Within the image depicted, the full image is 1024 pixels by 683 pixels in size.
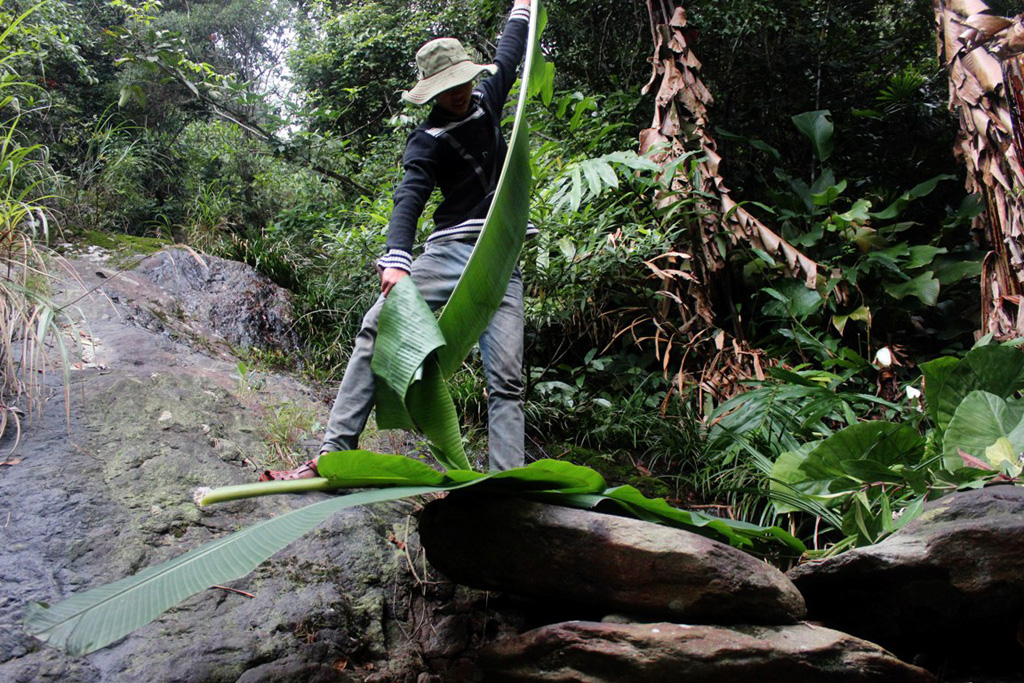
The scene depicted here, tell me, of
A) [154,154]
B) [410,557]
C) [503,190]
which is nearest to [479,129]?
[503,190]

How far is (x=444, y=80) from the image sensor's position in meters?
2.82

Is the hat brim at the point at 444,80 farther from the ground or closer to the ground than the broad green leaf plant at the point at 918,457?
farther from the ground

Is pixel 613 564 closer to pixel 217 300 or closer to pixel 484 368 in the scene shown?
pixel 484 368

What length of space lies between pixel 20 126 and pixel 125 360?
4.38 m

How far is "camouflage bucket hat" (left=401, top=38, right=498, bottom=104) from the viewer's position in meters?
2.80

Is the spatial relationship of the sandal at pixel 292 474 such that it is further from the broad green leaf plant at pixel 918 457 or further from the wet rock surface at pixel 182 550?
the broad green leaf plant at pixel 918 457

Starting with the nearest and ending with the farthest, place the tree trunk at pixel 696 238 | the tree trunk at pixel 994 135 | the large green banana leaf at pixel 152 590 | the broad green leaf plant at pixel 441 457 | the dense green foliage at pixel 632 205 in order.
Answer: the large green banana leaf at pixel 152 590, the broad green leaf plant at pixel 441 457, the tree trunk at pixel 994 135, the dense green foliage at pixel 632 205, the tree trunk at pixel 696 238

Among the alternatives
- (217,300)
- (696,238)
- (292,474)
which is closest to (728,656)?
(292,474)

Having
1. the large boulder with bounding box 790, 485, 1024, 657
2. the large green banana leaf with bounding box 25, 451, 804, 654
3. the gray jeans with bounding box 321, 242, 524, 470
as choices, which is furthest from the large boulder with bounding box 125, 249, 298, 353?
the large boulder with bounding box 790, 485, 1024, 657

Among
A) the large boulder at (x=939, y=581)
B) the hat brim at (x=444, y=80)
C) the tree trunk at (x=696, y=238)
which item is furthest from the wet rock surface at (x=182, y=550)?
the tree trunk at (x=696, y=238)

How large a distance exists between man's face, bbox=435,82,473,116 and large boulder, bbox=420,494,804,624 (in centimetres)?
157

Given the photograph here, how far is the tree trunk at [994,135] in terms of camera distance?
339cm

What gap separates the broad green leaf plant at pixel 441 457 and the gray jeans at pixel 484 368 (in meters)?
0.37

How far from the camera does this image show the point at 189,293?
4.79 meters
